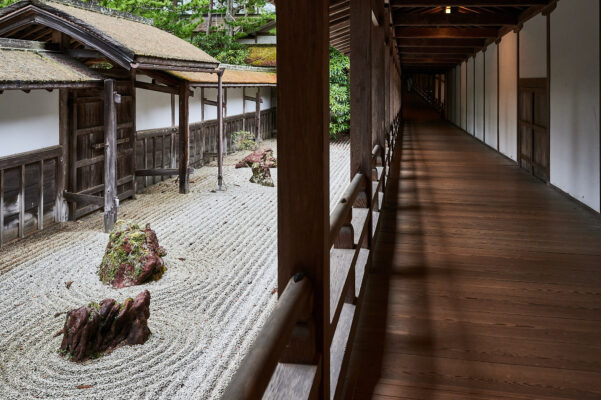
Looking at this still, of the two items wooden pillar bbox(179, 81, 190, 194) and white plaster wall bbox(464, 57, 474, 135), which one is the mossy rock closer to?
wooden pillar bbox(179, 81, 190, 194)

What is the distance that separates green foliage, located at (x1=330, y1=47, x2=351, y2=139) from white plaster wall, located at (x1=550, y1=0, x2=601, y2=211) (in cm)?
1341

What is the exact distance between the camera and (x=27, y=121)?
302 inches

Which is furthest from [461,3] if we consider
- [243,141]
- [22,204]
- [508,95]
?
[243,141]

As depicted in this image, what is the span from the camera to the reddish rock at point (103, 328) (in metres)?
4.43

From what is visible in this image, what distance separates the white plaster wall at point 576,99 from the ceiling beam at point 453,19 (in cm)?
239

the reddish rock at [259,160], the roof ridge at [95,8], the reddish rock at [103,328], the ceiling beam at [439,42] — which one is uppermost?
the ceiling beam at [439,42]

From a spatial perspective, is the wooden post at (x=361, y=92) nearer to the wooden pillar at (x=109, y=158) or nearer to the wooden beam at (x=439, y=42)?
the wooden pillar at (x=109, y=158)

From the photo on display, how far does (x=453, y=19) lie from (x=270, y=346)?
9612mm

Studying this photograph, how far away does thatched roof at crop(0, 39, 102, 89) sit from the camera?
632 centimetres

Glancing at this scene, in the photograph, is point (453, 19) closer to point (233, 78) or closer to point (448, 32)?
point (448, 32)

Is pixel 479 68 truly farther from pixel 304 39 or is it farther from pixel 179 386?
pixel 304 39

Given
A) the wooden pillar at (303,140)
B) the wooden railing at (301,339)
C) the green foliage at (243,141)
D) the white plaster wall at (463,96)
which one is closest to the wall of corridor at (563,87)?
the wooden railing at (301,339)

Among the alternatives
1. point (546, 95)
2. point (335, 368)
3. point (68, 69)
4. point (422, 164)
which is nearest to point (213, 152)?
point (422, 164)

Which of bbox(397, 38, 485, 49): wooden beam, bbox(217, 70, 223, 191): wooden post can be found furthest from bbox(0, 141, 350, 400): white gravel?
bbox(397, 38, 485, 49): wooden beam
